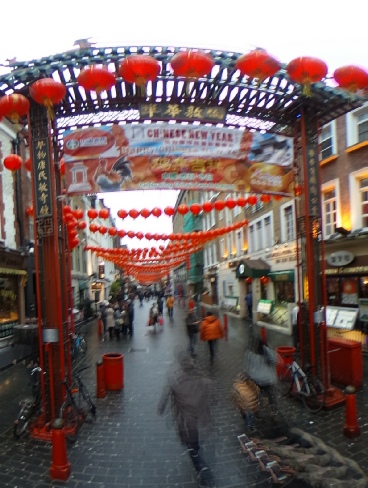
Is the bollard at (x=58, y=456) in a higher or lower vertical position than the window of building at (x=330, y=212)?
lower

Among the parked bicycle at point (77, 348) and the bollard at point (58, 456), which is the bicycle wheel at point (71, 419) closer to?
the bollard at point (58, 456)

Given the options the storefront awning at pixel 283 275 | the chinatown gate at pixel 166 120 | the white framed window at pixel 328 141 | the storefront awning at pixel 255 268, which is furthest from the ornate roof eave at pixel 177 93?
the storefront awning at pixel 255 268

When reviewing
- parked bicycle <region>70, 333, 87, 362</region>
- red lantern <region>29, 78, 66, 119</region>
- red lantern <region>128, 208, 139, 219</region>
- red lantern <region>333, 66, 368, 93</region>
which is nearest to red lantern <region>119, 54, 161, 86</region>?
red lantern <region>29, 78, 66, 119</region>

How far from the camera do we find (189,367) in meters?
4.94

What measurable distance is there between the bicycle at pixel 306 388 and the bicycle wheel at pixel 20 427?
5.06m

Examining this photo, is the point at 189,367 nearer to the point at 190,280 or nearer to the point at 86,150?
the point at 86,150

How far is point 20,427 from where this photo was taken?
21.7ft

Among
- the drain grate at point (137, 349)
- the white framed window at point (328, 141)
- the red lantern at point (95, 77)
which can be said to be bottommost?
the drain grate at point (137, 349)

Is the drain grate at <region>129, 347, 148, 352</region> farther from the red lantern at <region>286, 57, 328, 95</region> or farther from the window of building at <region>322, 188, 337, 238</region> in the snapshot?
the red lantern at <region>286, 57, 328, 95</region>

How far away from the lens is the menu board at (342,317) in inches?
519

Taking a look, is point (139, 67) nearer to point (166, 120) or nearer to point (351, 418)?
point (166, 120)

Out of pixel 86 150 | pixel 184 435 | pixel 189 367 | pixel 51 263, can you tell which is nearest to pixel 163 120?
pixel 86 150

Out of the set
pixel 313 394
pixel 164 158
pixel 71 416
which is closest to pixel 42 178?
pixel 164 158

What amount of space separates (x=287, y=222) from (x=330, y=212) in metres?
3.54
